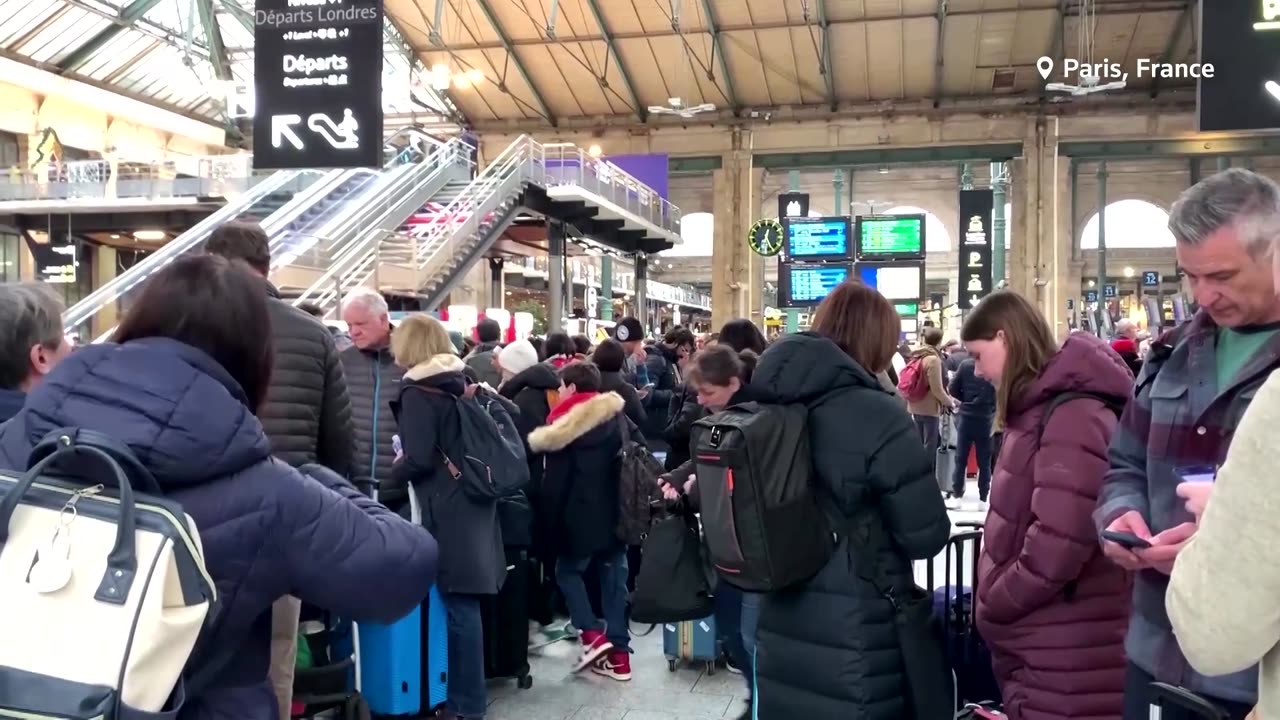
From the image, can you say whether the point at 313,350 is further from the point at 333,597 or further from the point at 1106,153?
the point at 1106,153

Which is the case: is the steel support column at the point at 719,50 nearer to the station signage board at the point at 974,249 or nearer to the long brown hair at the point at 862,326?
the station signage board at the point at 974,249

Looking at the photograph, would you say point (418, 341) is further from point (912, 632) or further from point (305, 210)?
point (305, 210)

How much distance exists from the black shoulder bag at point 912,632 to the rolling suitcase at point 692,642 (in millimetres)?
2329

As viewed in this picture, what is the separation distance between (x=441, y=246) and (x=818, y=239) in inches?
205

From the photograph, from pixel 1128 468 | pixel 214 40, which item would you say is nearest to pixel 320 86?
pixel 1128 468

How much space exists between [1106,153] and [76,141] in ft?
86.8

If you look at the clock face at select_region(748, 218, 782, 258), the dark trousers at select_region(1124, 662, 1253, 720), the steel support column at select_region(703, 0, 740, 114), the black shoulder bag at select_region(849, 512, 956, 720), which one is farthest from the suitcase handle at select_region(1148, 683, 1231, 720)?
the steel support column at select_region(703, 0, 740, 114)

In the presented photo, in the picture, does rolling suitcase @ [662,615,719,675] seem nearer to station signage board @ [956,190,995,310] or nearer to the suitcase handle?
the suitcase handle

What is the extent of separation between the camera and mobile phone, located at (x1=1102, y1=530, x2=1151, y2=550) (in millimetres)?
1877

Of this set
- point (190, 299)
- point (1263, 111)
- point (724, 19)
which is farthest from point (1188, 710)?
point (724, 19)

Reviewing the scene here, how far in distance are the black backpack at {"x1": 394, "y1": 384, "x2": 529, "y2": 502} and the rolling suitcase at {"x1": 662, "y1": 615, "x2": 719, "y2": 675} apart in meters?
1.50

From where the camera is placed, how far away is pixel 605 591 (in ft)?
16.9

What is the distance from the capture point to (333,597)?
1596 mm

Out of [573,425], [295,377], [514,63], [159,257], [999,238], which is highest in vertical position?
[514,63]
